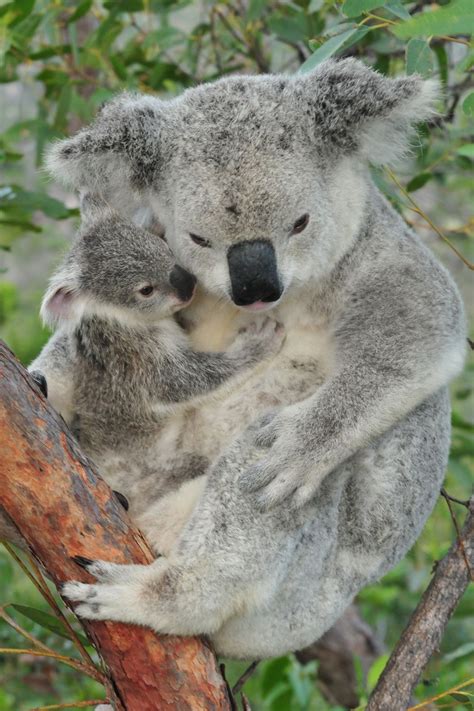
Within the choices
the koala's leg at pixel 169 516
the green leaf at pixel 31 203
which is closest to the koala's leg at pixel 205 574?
the koala's leg at pixel 169 516

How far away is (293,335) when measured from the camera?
2797 mm

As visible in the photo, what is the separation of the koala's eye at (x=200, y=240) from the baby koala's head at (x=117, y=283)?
0.58 ft

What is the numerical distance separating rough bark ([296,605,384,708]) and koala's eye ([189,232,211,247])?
2450 mm

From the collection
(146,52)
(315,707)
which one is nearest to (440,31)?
(146,52)

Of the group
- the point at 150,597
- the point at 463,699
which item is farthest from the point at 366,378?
the point at 463,699

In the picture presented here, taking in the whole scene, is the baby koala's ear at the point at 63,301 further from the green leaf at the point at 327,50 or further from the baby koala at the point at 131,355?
the green leaf at the point at 327,50

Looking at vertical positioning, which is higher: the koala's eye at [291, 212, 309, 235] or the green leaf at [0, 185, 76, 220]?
the koala's eye at [291, 212, 309, 235]

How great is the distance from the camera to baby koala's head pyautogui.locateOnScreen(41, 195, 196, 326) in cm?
271

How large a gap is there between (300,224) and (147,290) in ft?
1.71

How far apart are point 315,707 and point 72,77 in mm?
3729

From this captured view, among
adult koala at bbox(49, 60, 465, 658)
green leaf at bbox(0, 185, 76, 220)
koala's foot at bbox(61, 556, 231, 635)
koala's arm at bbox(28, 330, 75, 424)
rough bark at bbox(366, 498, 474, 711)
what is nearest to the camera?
koala's foot at bbox(61, 556, 231, 635)

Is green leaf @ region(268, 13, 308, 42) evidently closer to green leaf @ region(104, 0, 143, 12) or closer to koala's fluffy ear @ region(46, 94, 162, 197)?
green leaf @ region(104, 0, 143, 12)

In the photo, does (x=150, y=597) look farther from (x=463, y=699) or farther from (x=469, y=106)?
(x=469, y=106)

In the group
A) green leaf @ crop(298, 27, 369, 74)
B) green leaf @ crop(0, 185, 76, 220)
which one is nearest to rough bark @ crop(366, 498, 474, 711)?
green leaf @ crop(298, 27, 369, 74)
